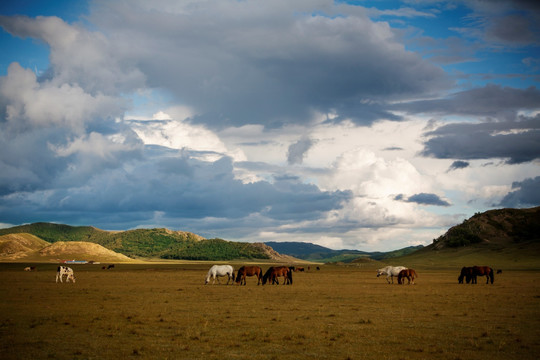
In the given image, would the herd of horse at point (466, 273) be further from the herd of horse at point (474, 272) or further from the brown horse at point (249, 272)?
the brown horse at point (249, 272)

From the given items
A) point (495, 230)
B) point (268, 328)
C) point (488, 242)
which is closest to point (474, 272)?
point (268, 328)

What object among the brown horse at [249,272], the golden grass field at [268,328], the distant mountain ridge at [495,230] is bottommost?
the golden grass field at [268,328]

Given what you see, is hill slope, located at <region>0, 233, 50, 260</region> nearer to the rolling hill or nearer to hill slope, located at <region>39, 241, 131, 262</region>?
the rolling hill

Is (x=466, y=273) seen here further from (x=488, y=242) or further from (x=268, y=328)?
(x=488, y=242)

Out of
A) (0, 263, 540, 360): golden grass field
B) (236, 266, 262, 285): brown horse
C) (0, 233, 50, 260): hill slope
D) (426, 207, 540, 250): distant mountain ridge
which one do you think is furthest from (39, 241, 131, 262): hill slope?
(0, 263, 540, 360): golden grass field

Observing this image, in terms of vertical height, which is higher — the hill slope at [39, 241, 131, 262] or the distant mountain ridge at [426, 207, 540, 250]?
the distant mountain ridge at [426, 207, 540, 250]

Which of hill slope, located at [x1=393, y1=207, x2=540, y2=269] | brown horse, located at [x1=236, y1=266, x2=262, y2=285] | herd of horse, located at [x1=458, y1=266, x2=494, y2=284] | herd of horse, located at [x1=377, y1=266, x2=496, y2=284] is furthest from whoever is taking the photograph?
hill slope, located at [x1=393, y1=207, x2=540, y2=269]

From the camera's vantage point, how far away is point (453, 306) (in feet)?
82.7

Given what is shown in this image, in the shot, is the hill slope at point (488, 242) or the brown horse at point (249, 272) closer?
the brown horse at point (249, 272)

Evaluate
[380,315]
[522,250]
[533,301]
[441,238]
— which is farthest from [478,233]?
[380,315]

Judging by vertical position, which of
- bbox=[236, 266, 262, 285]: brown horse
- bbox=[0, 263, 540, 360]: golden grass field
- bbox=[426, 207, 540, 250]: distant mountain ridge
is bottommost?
bbox=[0, 263, 540, 360]: golden grass field

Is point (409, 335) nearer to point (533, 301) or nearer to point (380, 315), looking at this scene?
point (380, 315)

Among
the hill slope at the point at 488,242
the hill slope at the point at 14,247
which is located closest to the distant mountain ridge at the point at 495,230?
the hill slope at the point at 488,242

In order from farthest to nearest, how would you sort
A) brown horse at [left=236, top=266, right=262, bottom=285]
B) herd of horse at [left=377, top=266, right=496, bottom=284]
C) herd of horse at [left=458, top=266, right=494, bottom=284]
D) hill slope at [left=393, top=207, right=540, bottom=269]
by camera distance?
1. hill slope at [left=393, top=207, right=540, bottom=269]
2. herd of horse at [left=458, top=266, right=494, bottom=284]
3. herd of horse at [left=377, top=266, right=496, bottom=284]
4. brown horse at [left=236, top=266, right=262, bottom=285]
